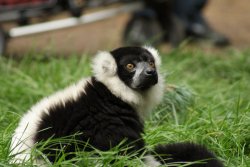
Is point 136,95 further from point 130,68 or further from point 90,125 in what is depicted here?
point 90,125

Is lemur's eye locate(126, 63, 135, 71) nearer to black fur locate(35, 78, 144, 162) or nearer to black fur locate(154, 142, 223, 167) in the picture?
black fur locate(35, 78, 144, 162)

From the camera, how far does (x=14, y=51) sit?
32.8ft

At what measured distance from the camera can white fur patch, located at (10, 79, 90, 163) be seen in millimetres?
4074

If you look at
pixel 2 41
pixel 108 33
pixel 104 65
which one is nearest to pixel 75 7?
pixel 2 41

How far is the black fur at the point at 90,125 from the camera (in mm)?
4133

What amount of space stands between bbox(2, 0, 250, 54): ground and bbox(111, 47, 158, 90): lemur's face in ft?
14.8

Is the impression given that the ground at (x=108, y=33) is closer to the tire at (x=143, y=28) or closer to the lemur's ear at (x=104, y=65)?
the tire at (x=143, y=28)

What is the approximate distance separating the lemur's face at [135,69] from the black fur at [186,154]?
1.52ft

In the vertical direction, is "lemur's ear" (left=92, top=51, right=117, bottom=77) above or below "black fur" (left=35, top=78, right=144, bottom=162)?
above

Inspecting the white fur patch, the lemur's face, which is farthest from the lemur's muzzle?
the white fur patch

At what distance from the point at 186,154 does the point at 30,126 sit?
1099 mm

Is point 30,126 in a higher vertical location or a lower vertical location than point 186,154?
higher

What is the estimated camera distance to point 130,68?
4.50 m

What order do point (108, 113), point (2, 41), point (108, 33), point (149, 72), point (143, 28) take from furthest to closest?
1. point (108, 33)
2. point (143, 28)
3. point (2, 41)
4. point (149, 72)
5. point (108, 113)
